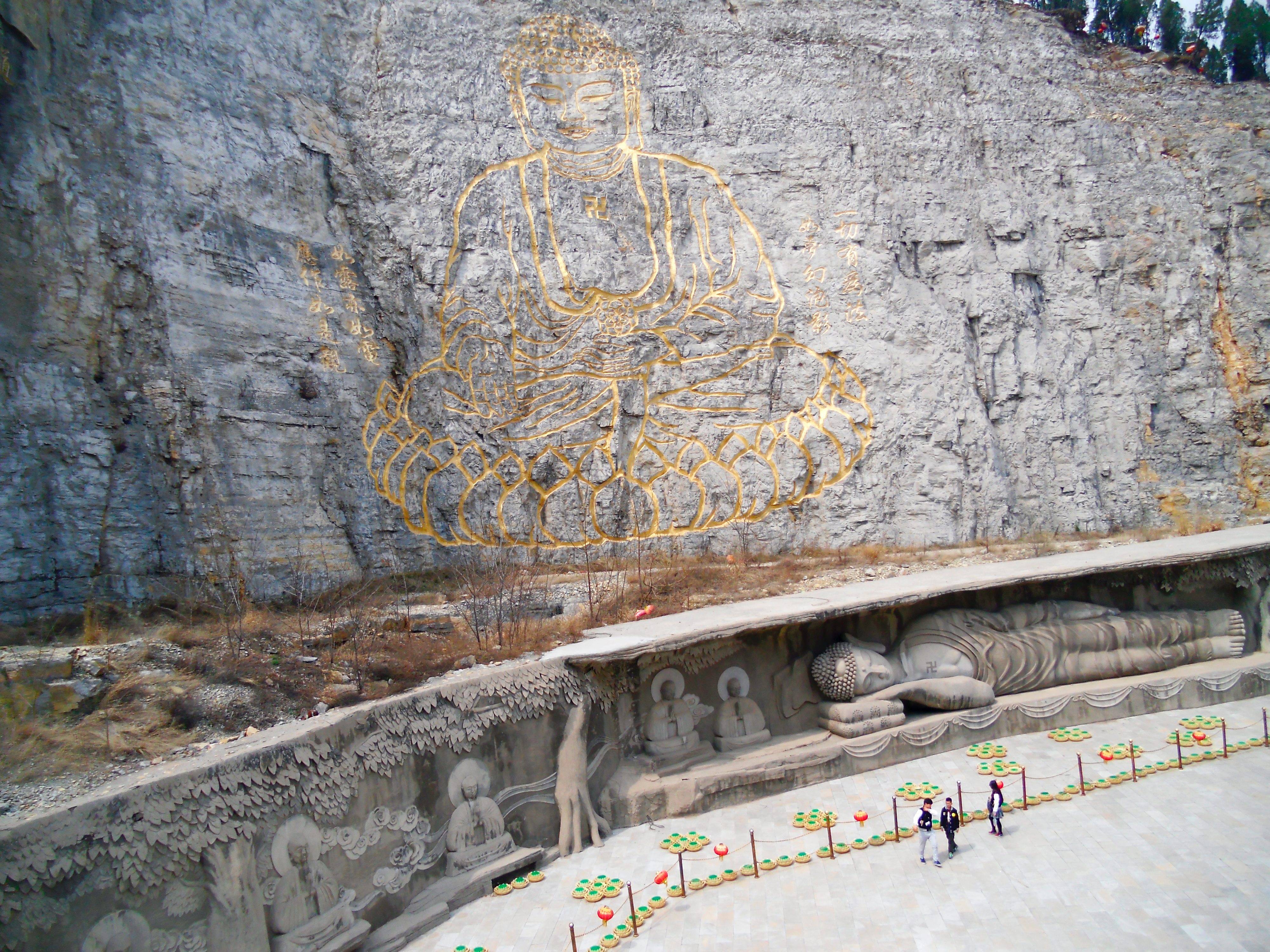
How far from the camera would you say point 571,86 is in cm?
1250

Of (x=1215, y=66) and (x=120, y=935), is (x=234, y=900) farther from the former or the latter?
(x=1215, y=66)

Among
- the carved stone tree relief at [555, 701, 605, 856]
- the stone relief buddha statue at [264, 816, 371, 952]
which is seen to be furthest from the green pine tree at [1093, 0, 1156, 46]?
the stone relief buddha statue at [264, 816, 371, 952]

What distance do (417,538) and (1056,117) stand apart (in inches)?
504

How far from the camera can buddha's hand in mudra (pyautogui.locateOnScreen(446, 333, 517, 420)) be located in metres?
10.8

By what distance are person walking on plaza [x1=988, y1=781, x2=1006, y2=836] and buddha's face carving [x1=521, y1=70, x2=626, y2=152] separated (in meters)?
10.6

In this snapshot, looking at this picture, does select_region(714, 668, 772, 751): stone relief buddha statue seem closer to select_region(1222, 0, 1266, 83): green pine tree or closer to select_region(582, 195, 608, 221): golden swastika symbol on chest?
select_region(582, 195, 608, 221): golden swastika symbol on chest

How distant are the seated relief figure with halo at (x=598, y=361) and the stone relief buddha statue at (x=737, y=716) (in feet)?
12.9

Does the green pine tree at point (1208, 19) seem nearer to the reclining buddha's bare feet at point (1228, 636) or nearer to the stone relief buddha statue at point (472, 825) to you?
the reclining buddha's bare feet at point (1228, 636)

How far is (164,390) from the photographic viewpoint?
8336 millimetres

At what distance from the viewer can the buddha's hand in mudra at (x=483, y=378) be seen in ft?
35.4

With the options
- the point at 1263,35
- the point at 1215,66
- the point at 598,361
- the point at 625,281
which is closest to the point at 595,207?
the point at 625,281

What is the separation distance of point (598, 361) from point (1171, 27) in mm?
16336

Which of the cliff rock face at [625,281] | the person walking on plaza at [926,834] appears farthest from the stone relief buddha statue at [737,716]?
the cliff rock face at [625,281]

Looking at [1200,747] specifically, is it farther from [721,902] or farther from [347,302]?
[347,302]
